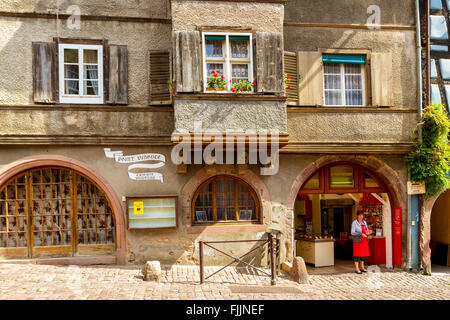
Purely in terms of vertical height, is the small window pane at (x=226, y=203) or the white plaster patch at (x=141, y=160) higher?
the white plaster patch at (x=141, y=160)

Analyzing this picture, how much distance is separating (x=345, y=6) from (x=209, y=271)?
738cm

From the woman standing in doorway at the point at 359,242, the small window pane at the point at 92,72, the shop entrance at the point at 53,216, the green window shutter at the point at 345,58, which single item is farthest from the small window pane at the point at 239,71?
the woman standing in doorway at the point at 359,242

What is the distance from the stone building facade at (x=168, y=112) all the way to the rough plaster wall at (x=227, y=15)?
0.02 m

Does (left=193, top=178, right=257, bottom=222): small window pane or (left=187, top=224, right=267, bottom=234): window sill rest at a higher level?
(left=193, top=178, right=257, bottom=222): small window pane

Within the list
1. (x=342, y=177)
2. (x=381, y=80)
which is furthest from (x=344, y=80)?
(x=342, y=177)

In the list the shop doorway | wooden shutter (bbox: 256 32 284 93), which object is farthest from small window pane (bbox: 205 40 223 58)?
the shop doorway

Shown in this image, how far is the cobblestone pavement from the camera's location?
7031 millimetres

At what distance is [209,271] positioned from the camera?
8.74m

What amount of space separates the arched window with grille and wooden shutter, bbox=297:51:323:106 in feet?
8.52

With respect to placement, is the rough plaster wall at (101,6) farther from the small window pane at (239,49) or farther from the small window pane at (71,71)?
the small window pane at (239,49)

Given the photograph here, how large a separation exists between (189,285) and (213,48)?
518cm

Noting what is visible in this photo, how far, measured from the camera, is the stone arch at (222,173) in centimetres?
906

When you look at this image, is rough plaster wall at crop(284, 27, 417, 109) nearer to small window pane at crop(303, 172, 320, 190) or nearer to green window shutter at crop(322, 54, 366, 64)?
green window shutter at crop(322, 54, 366, 64)

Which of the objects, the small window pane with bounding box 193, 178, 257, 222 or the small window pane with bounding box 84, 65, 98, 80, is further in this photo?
the small window pane with bounding box 193, 178, 257, 222
